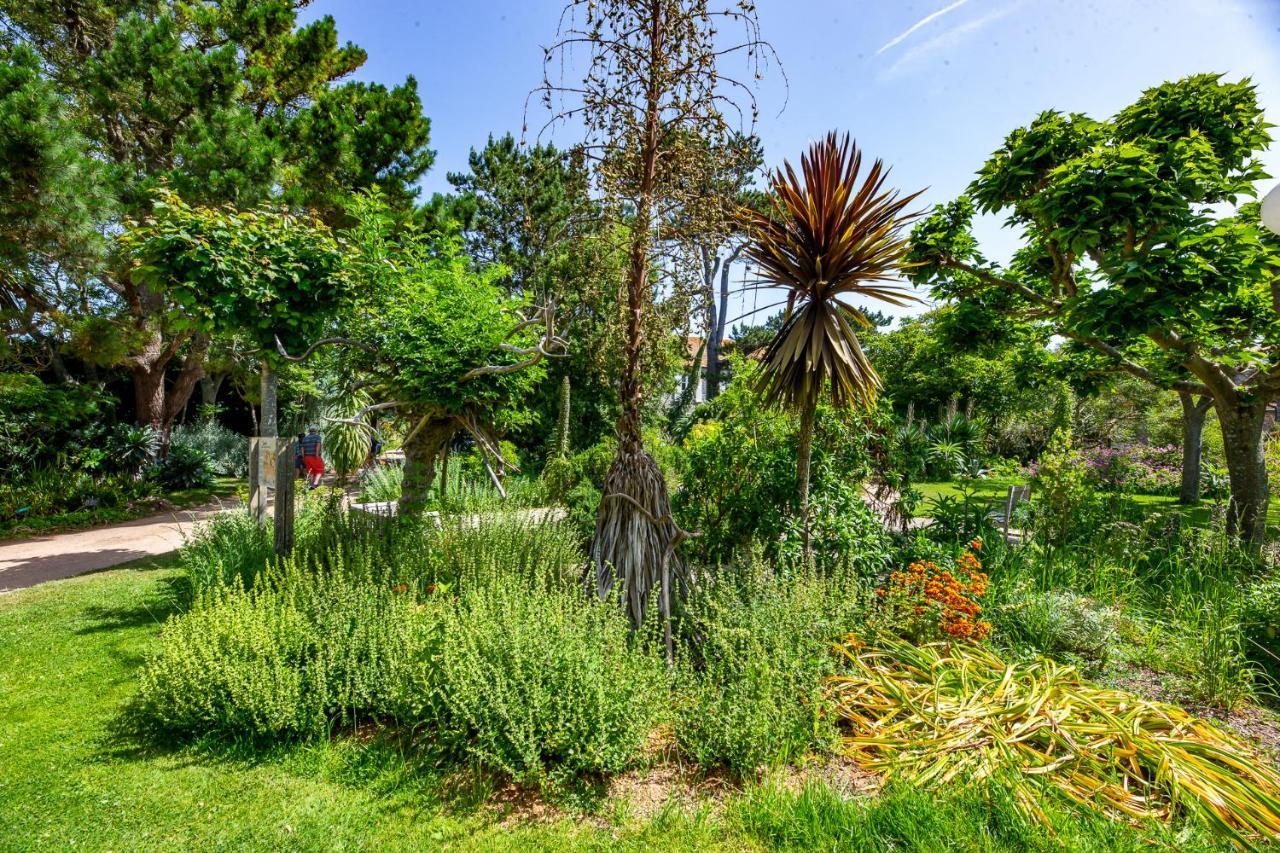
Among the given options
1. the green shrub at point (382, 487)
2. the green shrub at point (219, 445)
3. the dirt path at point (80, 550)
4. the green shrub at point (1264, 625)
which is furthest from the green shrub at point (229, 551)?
the green shrub at point (219, 445)

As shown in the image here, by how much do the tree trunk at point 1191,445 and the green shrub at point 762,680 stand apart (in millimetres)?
11524

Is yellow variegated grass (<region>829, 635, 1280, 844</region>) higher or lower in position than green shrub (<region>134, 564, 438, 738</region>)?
lower

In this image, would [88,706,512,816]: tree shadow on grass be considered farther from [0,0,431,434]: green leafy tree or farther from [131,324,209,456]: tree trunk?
[131,324,209,456]: tree trunk

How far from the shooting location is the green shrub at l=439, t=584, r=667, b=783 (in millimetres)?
2521

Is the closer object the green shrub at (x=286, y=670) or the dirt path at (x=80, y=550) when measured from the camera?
the green shrub at (x=286, y=670)

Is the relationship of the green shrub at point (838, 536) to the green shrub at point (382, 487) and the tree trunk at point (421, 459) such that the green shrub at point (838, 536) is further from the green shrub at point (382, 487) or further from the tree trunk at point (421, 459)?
the green shrub at point (382, 487)

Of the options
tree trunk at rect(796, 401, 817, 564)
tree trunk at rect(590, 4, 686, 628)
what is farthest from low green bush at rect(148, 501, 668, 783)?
tree trunk at rect(796, 401, 817, 564)

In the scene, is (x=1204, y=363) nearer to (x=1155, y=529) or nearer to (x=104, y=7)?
(x=1155, y=529)

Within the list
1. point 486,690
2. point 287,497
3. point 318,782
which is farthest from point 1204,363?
point 287,497

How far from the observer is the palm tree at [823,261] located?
4152 millimetres

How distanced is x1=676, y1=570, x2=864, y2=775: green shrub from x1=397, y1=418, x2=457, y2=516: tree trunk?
3052mm

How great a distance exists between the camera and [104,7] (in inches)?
372

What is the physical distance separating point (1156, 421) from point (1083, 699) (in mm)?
20678

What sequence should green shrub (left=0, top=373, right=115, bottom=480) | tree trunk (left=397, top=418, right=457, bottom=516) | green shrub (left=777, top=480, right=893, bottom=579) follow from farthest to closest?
green shrub (left=0, top=373, right=115, bottom=480), tree trunk (left=397, top=418, right=457, bottom=516), green shrub (left=777, top=480, right=893, bottom=579)
